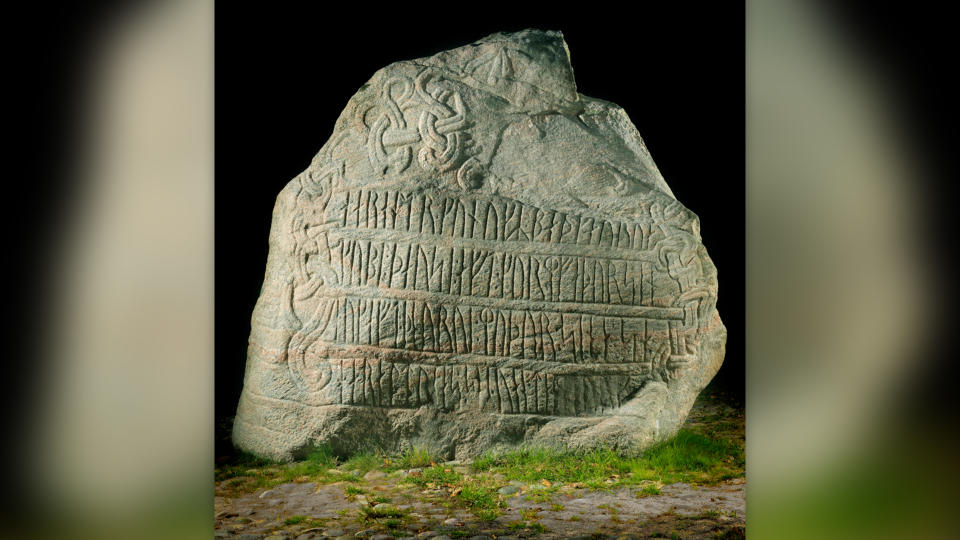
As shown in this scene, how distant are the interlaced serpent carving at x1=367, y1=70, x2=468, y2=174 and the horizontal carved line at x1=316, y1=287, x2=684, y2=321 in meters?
0.63

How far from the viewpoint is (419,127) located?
4613mm

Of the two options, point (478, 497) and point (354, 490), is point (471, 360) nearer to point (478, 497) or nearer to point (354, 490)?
point (478, 497)

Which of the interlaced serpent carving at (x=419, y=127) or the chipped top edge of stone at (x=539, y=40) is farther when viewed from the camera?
the chipped top edge of stone at (x=539, y=40)

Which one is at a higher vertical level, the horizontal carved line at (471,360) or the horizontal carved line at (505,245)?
the horizontal carved line at (505,245)

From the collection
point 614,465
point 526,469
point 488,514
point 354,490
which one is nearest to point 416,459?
point 354,490

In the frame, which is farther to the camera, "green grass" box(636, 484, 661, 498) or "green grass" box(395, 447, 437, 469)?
"green grass" box(395, 447, 437, 469)

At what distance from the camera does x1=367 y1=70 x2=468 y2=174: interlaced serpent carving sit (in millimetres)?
4559

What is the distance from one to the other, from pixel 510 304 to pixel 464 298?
232 mm

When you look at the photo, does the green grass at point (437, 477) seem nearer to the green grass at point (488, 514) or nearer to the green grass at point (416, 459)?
the green grass at point (416, 459)

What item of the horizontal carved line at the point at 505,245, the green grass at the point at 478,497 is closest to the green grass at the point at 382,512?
the green grass at the point at 478,497

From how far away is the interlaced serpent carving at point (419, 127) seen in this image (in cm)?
456

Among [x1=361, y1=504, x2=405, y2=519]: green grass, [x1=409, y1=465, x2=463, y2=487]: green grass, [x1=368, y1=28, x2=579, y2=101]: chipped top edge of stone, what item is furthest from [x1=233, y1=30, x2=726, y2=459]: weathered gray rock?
[x1=361, y1=504, x2=405, y2=519]: green grass

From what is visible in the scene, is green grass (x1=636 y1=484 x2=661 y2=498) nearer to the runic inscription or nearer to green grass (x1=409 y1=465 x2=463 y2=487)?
the runic inscription
